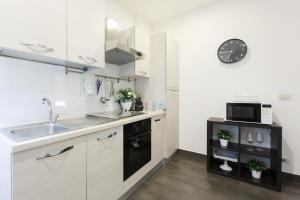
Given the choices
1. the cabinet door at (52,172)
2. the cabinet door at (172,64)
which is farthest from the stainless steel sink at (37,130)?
the cabinet door at (172,64)

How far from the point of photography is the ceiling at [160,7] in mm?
2471

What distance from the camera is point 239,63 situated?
2.30 m

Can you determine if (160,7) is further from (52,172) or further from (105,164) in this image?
(52,172)

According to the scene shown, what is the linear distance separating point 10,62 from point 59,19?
558 millimetres

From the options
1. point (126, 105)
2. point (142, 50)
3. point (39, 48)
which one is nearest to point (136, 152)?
point (126, 105)

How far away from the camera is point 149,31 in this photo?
3133 millimetres

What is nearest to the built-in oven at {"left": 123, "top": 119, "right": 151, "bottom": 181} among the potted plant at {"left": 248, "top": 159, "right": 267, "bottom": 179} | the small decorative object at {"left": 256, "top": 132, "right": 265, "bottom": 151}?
the potted plant at {"left": 248, "top": 159, "right": 267, "bottom": 179}

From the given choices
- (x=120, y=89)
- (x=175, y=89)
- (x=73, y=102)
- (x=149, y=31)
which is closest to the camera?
(x=73, y=102)

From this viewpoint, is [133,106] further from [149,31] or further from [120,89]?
[149,31]

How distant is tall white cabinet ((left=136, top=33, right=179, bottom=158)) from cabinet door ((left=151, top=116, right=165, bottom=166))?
0.36 feet

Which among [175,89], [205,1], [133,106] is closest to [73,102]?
[133,106]

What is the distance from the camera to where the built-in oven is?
1.63 meters

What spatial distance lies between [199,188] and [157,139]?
825 mm

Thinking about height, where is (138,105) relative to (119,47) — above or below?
below
